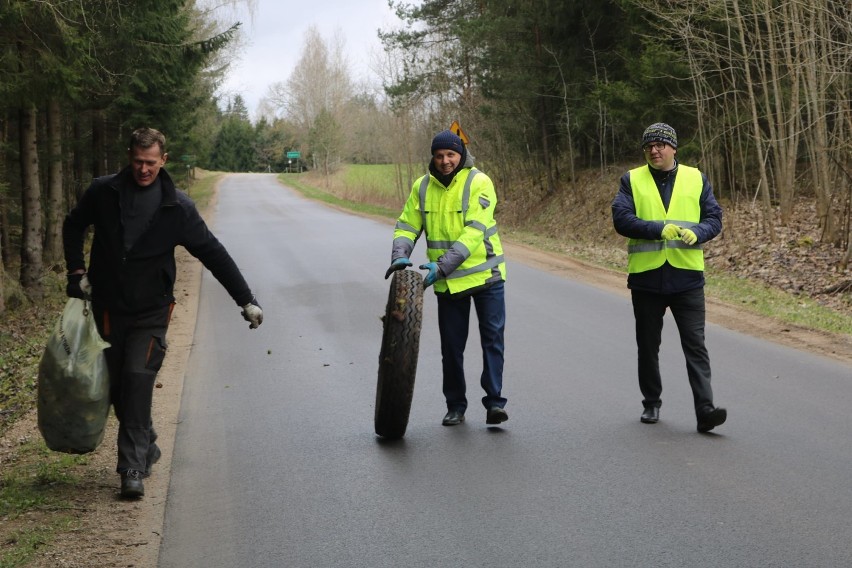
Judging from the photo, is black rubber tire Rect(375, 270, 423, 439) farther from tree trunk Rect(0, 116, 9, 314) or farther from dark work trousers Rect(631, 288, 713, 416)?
tree trunk Rect(0, 116, 9, 314)

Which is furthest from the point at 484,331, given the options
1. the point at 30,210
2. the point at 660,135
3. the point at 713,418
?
the point at 30,210

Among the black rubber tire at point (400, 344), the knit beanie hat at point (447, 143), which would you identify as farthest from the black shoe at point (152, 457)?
the knit beanie hat at point (447, 143)

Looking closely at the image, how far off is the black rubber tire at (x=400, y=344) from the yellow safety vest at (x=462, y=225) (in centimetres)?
34

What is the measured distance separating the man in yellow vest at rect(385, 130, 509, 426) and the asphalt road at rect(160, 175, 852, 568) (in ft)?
1.73

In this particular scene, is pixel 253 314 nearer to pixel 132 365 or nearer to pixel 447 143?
pixel 132 365

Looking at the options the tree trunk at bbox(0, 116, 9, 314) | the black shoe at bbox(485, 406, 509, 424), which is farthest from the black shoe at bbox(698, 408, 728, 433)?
the tree trunk at bbox(0, 116, 9, 314)

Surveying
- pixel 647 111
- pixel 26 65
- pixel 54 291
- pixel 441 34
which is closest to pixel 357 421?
pixel 26 65

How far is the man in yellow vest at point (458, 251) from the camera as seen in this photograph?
6684 millimetres

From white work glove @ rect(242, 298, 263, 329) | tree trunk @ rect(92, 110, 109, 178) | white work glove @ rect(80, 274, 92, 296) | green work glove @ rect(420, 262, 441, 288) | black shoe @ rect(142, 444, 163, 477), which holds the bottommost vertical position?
black shoe @ rect(142, 444, 163, 477)

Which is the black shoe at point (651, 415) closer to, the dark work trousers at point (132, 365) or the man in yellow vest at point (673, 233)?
the man in yellow vest at point (673, 233)

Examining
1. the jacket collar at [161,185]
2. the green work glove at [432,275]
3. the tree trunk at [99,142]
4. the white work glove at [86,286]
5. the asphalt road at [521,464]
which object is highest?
the tree trunk at [99,142]

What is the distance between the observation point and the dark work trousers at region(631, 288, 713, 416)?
693 centimetres

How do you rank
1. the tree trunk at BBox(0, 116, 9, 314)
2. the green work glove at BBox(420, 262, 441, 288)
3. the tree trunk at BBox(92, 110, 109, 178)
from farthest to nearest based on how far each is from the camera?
1. the tree trunk at BBox(92, 110, 109, 178)
2. the tree trunk at BBox(0, 116, 9, 314)
3. the green work glove at BBox(420, 262, 441, 288)

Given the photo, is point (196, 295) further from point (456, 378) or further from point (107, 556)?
point (107, 556)
